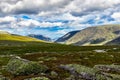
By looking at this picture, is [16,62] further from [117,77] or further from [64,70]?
[117,77]

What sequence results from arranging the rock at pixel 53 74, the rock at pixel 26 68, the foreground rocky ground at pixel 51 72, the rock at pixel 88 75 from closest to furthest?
the rock at pixel 88 75 → the foreground rocky ground at pixel 51 72 → the rock at pixel 26 68 → the rock at pixel 53 74

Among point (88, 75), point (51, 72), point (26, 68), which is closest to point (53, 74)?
point (51, 72)

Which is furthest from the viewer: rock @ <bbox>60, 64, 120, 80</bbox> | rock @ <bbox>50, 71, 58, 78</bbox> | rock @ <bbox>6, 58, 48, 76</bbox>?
rock @ <bbox>50, 71, 58, 78</bbox>

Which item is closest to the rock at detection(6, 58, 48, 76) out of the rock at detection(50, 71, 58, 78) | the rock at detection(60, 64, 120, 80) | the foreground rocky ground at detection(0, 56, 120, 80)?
the foreground rocky ground at detection(0, 56, 120, 80)

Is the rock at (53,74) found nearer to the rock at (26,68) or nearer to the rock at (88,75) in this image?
the rock at (26,68)

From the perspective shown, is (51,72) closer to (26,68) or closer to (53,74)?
(53,74)

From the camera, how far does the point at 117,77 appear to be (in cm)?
3127

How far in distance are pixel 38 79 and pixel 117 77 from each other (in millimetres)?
10678

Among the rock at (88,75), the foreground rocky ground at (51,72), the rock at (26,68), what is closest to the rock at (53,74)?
the foreground rocky ground at (51,72)

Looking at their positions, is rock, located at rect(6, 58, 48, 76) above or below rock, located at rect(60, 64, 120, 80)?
above

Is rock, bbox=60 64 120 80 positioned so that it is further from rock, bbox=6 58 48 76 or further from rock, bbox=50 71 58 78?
rock, bbox=6 58 48 76

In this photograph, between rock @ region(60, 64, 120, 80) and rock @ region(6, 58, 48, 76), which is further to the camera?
rock @ region(6, 58, 48, 76)

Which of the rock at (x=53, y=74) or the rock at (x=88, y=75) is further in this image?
the rock at (x=53, y=74)

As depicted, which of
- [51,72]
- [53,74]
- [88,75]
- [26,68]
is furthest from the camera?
[51,72]
